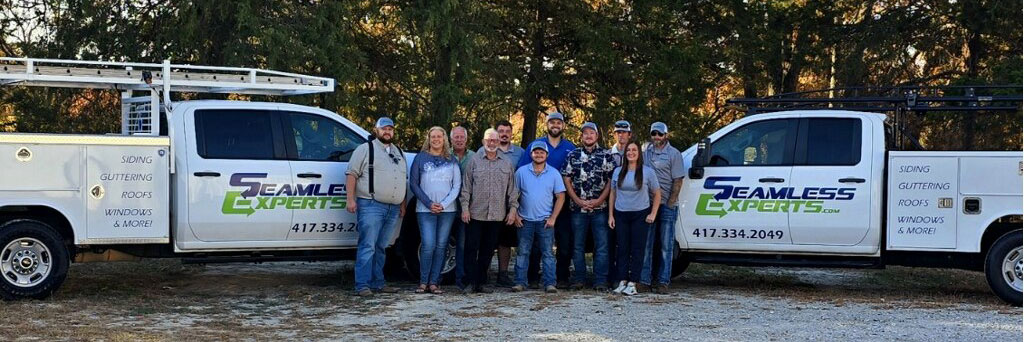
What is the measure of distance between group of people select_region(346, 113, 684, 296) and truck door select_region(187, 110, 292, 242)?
66 centimetres

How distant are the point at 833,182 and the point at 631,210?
1722 mm

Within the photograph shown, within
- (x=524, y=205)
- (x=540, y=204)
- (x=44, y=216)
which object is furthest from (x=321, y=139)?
(x=44, y=216)

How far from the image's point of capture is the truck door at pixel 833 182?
1050cm

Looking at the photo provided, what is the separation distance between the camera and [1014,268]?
1014 cm

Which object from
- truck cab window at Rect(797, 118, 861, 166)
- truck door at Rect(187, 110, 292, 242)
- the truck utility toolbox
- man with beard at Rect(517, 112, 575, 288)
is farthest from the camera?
man with beard at Rect(517, 112, 575, 288)

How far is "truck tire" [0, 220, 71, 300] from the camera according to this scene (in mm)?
9555

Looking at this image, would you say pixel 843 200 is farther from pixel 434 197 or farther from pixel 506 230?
pixel 434 197

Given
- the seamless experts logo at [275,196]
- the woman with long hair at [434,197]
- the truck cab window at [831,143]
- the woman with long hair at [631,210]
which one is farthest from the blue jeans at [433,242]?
the truck cab window at [831,143]

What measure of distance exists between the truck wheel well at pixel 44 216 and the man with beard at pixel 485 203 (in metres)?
3.21

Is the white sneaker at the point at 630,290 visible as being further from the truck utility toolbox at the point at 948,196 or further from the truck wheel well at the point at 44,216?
the truck wheel well at the point at 44,216

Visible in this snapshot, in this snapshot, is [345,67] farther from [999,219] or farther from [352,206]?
[999,219]

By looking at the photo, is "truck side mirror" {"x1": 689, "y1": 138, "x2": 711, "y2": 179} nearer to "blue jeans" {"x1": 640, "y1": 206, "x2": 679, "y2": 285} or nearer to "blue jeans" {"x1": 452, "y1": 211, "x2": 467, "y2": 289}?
"blue jeans" {"x1": 640, "y1": 206, "x2": 679, "y2": 285}

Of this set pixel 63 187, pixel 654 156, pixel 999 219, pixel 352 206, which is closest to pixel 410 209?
pixel 352 206

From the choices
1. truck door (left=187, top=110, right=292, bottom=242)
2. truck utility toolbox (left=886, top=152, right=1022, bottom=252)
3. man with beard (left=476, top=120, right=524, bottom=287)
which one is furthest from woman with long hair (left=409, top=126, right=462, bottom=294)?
truck utility toolbox (left=886, top=152, right=1022, bottom=252)
